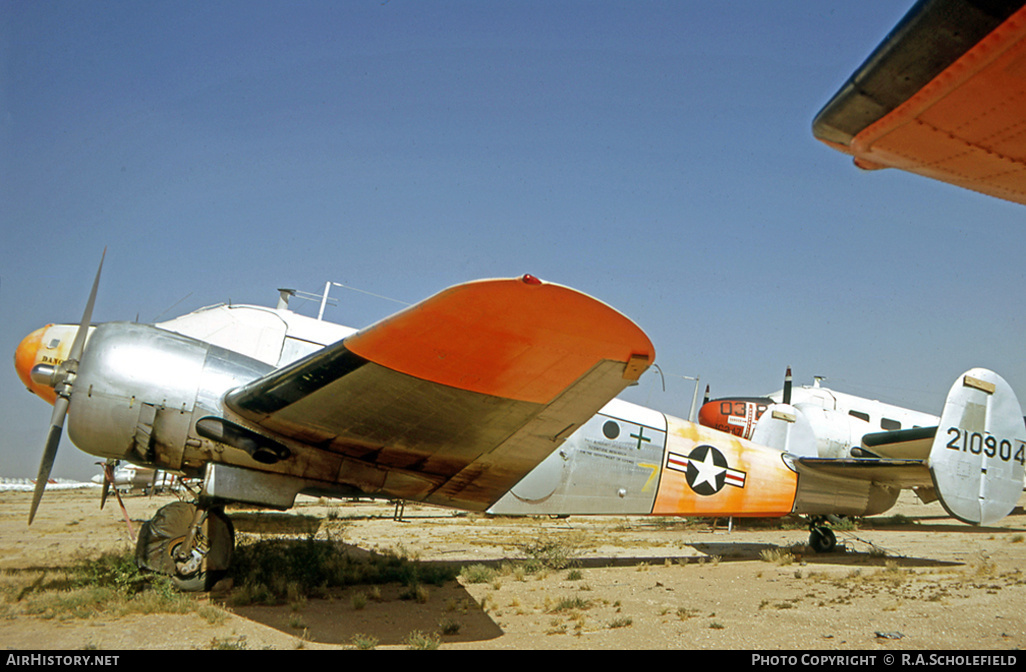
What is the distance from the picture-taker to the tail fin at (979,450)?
9258mm

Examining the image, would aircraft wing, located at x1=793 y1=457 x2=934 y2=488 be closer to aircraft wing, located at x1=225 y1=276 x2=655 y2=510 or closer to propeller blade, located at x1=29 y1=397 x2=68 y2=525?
aircraft wing, located at x1=225 y1=276 x2=655 y2=510

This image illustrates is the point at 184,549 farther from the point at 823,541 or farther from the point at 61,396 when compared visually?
the point at 823,541

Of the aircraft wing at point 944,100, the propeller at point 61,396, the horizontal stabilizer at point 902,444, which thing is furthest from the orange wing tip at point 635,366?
the horizontal stabilizer at point 902,444

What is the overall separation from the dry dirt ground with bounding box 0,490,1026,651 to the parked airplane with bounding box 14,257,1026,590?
38.9 inches

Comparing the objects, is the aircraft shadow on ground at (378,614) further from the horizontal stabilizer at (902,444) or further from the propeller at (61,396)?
the horizontal stabilizer at (902,444)

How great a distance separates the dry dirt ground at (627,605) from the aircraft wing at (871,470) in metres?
1.29

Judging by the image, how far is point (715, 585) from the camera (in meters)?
7.61

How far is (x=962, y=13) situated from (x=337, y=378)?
15.4 feet

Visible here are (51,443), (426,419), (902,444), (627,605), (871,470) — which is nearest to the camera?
(426,419)

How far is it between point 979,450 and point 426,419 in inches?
359

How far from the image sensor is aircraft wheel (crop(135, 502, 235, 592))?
20.4 feet

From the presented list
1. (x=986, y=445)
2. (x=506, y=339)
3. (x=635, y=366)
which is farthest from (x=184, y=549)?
(x=986, y=445)

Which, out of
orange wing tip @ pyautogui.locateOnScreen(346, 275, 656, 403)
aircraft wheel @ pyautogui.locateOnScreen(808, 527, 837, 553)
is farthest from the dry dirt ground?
orange wing tip @ pyautogui.locateOnScreen(346, 275, 656, 403)

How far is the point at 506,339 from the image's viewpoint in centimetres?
421
